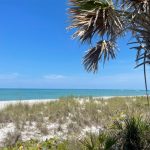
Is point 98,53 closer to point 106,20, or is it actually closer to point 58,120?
point 106,20

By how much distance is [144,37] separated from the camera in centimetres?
745

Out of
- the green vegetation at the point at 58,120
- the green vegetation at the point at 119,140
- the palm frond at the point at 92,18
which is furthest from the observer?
the green vegetation at the point at 58,120

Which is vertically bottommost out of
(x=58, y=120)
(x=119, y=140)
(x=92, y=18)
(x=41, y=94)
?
(x=119, y=140)

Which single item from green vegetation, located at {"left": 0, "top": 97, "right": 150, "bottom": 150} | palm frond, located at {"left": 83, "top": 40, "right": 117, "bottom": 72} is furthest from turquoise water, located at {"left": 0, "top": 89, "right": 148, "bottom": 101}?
palm frond, located at {"left": 83, "top": 40, "right": 117, "bottom": 72}

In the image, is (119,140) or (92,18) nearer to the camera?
(119,140)

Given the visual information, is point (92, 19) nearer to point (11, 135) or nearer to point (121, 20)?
point (121, 20)

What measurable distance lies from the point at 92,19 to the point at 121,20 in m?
0.73

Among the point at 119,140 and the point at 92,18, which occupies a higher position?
the point at 92,18

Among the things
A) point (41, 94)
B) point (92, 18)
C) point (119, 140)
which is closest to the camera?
point (119, 140)

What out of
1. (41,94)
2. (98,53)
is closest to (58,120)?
(98,53)

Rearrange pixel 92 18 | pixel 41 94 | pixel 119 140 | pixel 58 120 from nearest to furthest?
pixel 119 140, pixel 92 18, pixel 58 120, pixel 41 94

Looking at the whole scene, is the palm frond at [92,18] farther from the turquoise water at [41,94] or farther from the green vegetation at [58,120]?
the turquoise water at [41,94]

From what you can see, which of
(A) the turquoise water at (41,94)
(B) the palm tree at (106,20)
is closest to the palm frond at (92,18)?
(B) the palm tree at (106,20)

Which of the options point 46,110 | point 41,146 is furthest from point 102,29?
point 46,110
